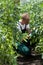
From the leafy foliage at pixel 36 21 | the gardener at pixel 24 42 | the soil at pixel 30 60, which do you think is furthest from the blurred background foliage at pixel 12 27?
the soil at pixel 30 60

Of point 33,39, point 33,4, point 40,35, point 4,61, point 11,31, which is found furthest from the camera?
point 33,4

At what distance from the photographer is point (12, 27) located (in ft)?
15.4

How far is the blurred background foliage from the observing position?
3.99 m

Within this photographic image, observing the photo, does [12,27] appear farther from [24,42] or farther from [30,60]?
[30,60]

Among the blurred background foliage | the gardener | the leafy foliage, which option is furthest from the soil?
the blurred background foliage

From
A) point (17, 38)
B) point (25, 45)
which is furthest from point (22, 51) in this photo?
point (17, 38)

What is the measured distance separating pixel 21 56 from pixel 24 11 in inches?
41.9

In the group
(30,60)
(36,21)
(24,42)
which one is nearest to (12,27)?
(36,21)

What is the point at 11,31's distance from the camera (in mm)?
4559

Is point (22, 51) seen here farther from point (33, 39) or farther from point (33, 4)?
point (33, 4)

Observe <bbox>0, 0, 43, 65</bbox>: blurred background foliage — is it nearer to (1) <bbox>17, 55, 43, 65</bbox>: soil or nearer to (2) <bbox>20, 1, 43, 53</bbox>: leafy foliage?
(2) <bbox>20, 1, 43, 53</bbox>: leafy foliage

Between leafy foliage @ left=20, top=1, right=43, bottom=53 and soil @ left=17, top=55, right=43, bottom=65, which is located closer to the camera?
leafy foliage @ left=20, top=1, right=43, bottom=53

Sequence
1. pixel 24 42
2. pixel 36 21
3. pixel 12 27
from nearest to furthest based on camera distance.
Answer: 1. pixel 12 27
2. pixel 36 21
3. pixel 24 42

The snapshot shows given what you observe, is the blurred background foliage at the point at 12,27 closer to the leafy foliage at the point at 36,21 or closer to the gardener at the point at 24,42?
the leafy foliage at the point at 36,21
